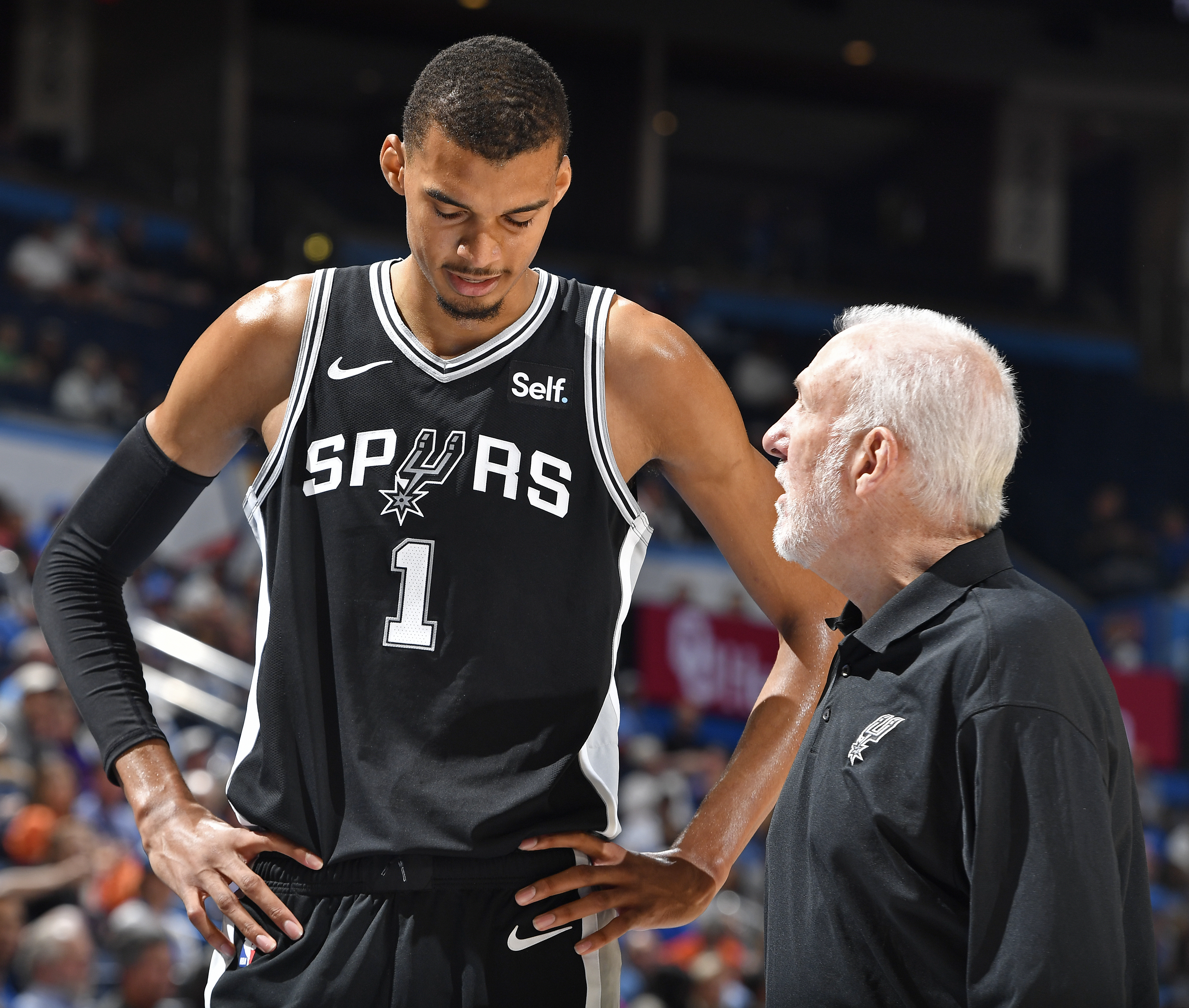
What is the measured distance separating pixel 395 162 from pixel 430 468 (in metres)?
0.44

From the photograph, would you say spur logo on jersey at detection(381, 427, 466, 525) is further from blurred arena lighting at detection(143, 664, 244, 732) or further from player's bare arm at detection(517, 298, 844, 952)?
blurred arena lighting at detection(143, 664, 244, 732)

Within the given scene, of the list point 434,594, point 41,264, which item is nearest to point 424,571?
point 434,594

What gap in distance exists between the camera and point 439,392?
181 cm

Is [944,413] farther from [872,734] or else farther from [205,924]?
[205,924]

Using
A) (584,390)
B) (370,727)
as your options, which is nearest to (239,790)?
(370,727)

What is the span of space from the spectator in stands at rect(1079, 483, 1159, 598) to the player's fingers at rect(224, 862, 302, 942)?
1314 centimetres

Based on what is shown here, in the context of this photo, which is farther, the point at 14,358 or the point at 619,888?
the point at 14,358

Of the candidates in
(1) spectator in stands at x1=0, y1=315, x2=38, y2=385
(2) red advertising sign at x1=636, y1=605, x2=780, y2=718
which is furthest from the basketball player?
(2) red advertising sign at x1=636, y1=605, x2=780, y2=718

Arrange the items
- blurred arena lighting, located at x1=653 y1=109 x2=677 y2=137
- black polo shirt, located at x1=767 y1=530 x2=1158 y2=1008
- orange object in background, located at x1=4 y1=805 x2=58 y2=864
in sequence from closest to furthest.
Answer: black polo shirt, located at x1=767 y1=530 x2=1158 y2=1008 → orange object in background, located at x1=4 y1=805 x2=58 y2=864 → blurred arena lighting, located at x1=653 y1=109 x2=677 y2=137

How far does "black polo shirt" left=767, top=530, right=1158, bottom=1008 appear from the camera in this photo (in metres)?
1.30

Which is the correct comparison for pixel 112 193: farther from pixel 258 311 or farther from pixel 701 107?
pixel 258 311

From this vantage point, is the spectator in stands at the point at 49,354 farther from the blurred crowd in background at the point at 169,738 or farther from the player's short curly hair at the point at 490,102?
the player's short curly hair at the point at 490,102

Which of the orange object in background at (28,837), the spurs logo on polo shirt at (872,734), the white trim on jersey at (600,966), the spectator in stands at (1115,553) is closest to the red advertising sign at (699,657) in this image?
the spectator in stands at (1115,553)

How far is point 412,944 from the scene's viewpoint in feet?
5.45
